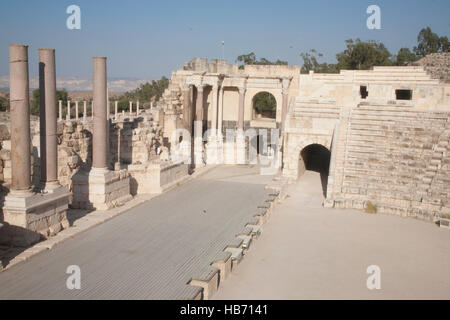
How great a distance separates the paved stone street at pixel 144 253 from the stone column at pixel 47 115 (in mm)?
1766

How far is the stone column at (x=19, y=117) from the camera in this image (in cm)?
1027

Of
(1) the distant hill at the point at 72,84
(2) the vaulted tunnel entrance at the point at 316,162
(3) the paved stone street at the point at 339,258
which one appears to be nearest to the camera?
(3) the paved stone street at the point at 339,258

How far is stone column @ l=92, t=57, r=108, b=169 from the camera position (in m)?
13.8

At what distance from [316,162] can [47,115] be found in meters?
17.3

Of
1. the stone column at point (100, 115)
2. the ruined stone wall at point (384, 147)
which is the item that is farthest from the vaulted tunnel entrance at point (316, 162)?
the stone column at point (100, 115)

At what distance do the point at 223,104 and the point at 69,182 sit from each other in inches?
628

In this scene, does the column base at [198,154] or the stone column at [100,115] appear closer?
the stone column at [100,115]

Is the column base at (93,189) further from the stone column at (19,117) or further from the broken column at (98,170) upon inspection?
the stone column at (19,117)

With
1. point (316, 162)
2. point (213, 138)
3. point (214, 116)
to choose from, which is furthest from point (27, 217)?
point (316, 162)

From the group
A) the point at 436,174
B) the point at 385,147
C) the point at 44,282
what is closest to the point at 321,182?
the point at 385,147

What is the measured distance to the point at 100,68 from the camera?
13.7m

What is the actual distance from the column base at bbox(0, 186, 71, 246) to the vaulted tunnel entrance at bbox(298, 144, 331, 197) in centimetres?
1118

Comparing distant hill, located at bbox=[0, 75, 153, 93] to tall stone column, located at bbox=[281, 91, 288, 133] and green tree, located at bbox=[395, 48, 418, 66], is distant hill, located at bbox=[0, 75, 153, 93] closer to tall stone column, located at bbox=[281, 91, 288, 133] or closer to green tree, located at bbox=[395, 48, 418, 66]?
tall stone column, located at bbox=[281, 91, 288, 133]

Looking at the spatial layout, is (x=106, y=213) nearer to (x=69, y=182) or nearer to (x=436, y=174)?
(x=69, y=182)
